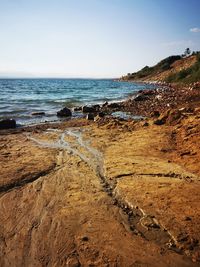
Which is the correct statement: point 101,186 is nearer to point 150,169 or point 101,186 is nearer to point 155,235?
point 150,169

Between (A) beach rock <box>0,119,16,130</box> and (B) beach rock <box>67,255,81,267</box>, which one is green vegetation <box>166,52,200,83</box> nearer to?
(A) beach rock <box>0,119,16,130</box>

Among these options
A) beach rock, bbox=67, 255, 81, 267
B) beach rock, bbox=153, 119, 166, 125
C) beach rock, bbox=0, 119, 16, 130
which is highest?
beach rock, bbox=153, 119, 166, 125

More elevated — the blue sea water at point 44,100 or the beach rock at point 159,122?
the beach rock at point 159,122

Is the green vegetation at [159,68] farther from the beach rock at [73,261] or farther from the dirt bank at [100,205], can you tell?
the beach rock at [73,261]

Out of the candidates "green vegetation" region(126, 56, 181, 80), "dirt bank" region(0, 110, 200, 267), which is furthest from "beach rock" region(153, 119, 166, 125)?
"green vegetation" region(126, 56, 181, 80)

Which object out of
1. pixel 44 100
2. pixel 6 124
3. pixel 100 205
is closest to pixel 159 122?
pixel 6 124

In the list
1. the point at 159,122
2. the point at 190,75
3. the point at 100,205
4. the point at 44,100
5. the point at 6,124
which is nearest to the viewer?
the point at 100,205

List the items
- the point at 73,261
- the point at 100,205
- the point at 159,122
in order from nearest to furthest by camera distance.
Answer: the point at 73,261 → the point at 100,205 → the point at 159,122

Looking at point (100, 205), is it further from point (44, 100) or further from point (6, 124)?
point (44, 100)

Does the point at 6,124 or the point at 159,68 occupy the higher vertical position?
the point at 6,124

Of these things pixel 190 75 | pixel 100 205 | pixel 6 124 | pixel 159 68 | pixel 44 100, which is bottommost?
pixel 44 100

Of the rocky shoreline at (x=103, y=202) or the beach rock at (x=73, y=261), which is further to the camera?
the rocky shoreline at (x=103, y=202)

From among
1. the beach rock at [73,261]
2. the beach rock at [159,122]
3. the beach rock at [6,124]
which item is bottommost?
the beach rock at [6,124]

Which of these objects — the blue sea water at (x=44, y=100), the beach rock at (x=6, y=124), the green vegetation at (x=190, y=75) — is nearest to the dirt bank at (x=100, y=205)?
the beach rock at (x=6, y=124)
